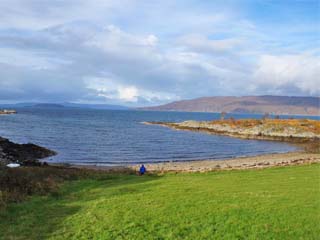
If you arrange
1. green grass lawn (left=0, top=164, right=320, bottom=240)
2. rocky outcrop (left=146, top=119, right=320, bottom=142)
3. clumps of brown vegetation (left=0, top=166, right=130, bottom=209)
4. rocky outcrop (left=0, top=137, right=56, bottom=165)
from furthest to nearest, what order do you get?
rocky outcrop (left=146, top=119, right=320, bottom=142)
rocky outcrop (left=0, top=137, right=56, bottom=165)
clumps of brown vegetation (left=0, top=166, right=130, bottom=209)
green grass lawn (left=0, top=164, right=320, bottom=240)

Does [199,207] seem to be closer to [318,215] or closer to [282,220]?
[282,220]

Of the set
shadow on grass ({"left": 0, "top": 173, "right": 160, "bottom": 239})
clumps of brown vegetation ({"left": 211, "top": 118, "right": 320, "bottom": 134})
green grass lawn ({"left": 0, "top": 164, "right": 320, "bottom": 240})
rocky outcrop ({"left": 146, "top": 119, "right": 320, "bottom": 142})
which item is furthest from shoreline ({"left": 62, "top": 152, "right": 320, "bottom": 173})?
clumps of brown vegetation ({"left": 211, "top": 118, "right": 320, "bottom": 134})

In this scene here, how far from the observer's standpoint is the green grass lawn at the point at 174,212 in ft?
37.2

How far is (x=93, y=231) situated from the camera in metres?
11.5

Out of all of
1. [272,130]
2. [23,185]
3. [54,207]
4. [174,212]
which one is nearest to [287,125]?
[272,130]

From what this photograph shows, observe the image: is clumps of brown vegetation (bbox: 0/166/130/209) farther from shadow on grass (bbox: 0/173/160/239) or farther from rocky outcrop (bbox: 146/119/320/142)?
rocky outcrop (bbox: 146/119/320/142)

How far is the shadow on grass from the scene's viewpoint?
11.8 m

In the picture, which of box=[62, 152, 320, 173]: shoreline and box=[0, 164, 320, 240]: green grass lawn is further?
box=[62, 152, 320, 173]: shoreline

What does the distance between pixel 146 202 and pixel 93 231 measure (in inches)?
168

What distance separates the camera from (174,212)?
13.6 m

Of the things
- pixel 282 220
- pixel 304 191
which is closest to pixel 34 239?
pixel 282 220

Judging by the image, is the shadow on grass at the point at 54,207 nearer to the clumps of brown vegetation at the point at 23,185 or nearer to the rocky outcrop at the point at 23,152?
the clumps of brown vegetation at the point at 23,185

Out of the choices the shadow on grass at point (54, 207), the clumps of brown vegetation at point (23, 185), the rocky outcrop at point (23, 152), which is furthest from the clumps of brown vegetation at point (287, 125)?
the clumps of brown vegetation at point (23, 185)

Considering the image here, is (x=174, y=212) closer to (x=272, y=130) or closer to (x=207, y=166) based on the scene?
(x=207, y=166)
